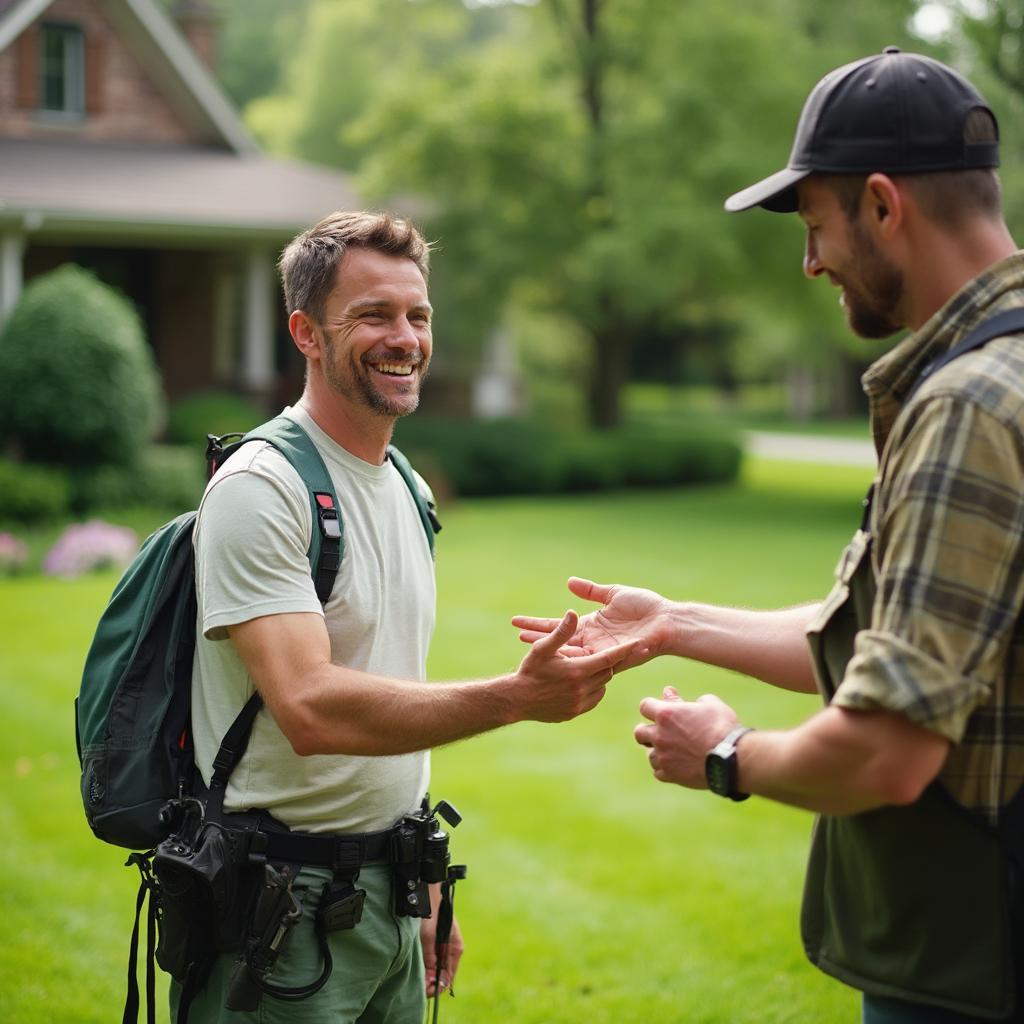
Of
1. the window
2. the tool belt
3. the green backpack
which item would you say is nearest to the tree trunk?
the window

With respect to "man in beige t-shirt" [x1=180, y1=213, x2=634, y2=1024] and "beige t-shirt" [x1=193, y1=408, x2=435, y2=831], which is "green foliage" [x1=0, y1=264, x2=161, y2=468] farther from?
"beige t-shirt" [x1=193, y1=408, x2=435, y2=831]

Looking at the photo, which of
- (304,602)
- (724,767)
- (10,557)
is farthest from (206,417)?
(724,767)

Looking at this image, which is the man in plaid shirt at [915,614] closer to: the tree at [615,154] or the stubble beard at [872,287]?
the stubble beard at [872,287]

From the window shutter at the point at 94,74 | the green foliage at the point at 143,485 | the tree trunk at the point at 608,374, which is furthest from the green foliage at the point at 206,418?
the tree trunk at the point at 608,374

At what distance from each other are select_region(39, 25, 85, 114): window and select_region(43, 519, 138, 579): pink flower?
36.2ft

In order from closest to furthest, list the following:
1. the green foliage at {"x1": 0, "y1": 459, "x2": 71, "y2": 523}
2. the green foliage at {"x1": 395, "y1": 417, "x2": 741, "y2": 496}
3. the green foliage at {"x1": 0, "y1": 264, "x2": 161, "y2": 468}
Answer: the green foliage at {"x1": 0, "y1": 459, "x2": 71, "y2": 523}
the green foliage at {"x1": 0, "y1": 264, "x2": 161, "y2": 468}
the green foliage at {"x1": 395, "y1": 417, "x2": 741, "y2": 496}

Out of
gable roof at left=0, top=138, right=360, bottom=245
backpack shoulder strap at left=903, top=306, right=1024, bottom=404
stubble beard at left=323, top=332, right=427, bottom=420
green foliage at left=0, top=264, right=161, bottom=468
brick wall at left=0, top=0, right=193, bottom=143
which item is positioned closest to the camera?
backpack shoulder strap at left=903, top=306, right=1024, bottom=404

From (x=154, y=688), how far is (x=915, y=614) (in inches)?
64.9

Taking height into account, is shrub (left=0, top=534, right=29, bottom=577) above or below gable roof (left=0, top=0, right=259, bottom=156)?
below

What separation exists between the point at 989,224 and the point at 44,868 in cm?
578

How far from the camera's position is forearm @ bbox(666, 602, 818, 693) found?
323 cm

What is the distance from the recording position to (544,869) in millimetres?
6957

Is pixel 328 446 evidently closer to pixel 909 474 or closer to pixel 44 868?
pixel 909 474

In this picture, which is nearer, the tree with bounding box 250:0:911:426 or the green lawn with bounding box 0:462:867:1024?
the green lawn with bounding box 0:462:867:1024
